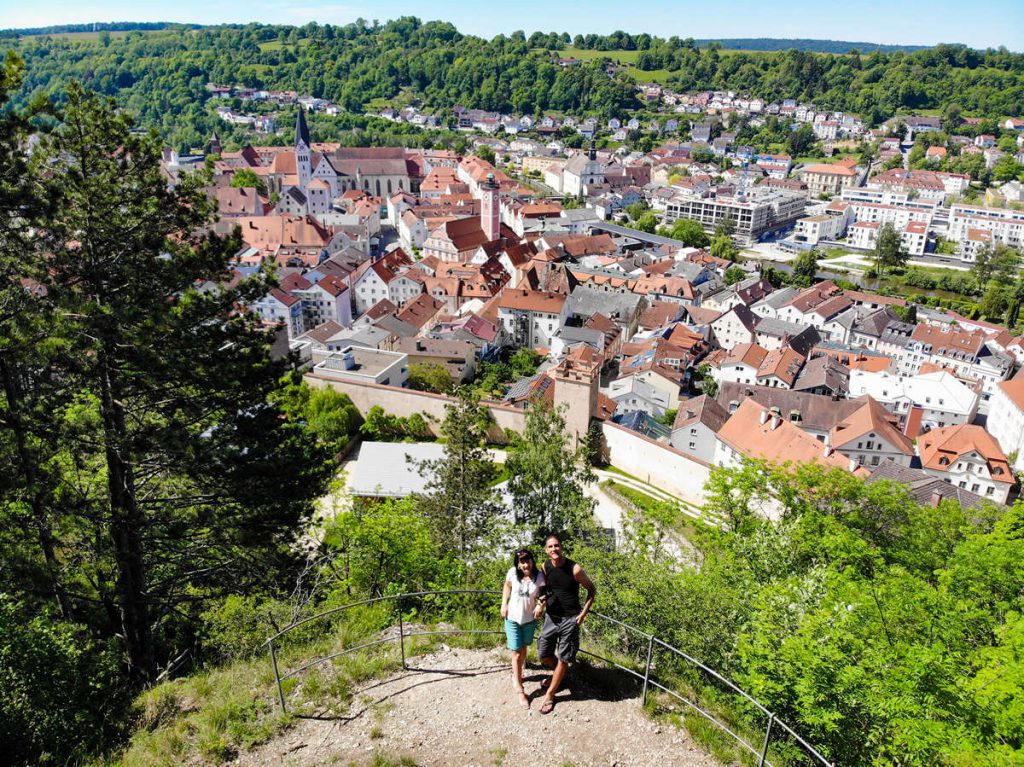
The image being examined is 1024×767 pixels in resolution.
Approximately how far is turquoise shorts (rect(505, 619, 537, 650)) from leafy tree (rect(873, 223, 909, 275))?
7824 cm

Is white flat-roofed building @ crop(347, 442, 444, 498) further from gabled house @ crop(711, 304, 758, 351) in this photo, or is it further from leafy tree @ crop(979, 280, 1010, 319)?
leafy tree @ crop(979, 280, 1010, 319)

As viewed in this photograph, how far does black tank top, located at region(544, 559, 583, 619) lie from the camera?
5961 mm

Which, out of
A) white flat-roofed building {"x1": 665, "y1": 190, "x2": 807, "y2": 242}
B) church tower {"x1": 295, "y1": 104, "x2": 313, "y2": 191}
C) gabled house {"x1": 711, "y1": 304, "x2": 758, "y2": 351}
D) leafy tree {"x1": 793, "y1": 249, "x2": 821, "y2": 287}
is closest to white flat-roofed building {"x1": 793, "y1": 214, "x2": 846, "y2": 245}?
white flat-roofed building {"x1": 665, "y1": 190, "x2": 807, "y2": 242}

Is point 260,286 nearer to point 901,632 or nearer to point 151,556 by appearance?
point 151,556

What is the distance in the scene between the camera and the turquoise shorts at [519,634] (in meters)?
6.13

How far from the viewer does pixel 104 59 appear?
157 metres

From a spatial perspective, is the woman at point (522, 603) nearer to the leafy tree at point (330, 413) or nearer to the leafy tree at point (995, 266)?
the leafy tree at point (330, 413)

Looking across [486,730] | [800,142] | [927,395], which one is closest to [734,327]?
[927,395]

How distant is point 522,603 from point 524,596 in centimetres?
6

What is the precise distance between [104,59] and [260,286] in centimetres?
18622

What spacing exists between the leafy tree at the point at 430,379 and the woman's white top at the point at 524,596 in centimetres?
2664

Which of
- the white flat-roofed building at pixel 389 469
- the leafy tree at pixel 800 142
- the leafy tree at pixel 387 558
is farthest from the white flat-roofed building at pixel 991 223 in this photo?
the leafy tree at pixel 387 558

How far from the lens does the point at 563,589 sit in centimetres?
599

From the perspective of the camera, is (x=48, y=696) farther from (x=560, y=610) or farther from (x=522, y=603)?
(x=560, y=610)
